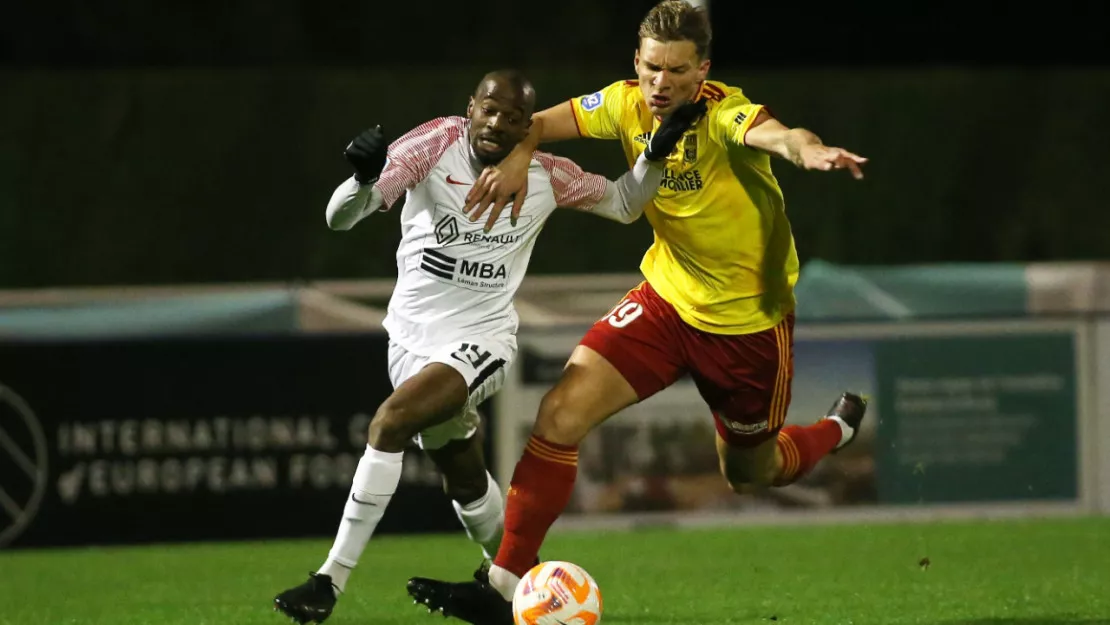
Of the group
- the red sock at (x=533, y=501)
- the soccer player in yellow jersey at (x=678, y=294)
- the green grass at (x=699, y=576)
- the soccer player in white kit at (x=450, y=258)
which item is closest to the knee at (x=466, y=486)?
the soccer player in white kit at (x=450, y=258)

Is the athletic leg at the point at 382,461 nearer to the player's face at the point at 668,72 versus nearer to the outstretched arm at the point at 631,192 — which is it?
the outstretched arm at the point at 631,192

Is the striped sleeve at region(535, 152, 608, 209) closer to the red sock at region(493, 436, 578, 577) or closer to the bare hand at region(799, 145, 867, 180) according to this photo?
the red sock at region(493, 436, 578, 577)

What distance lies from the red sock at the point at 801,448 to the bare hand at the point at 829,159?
71.1 inches

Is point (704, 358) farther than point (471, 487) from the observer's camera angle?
No

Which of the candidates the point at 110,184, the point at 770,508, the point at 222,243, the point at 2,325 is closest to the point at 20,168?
the point at 110,184

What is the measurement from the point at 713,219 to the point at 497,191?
2.57 feet

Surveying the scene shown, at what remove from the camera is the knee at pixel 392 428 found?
5.26m

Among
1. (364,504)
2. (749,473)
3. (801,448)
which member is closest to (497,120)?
(364,504)

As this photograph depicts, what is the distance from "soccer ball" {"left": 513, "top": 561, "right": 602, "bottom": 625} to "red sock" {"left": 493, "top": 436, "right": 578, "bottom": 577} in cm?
26

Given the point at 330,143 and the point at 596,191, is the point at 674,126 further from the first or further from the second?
the point at 330,143

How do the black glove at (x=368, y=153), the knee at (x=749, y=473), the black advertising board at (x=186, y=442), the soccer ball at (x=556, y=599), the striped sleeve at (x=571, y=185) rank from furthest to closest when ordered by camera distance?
the black advertising board at (x=186, y=442)
the knee at (x=749, y=473)
the striped sleeve at (x=571, y=185)
the black glove at (x=368, y=153)
the soccer ball at (x=556, y=599)

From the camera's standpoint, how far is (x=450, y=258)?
18.3 feet

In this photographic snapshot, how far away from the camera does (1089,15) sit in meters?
14.5

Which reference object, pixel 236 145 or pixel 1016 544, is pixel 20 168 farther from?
pixel 1016 544
